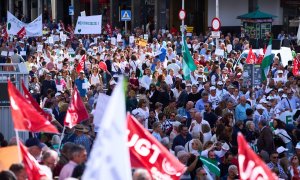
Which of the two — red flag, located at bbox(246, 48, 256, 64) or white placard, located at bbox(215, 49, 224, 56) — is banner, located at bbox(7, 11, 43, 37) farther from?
red flag, located at bbox(246, 48, 256, 64)

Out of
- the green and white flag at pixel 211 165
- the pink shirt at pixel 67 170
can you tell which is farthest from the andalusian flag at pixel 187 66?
the pink shirt at pixel 67 170

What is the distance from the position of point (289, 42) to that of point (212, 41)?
5.20 metres

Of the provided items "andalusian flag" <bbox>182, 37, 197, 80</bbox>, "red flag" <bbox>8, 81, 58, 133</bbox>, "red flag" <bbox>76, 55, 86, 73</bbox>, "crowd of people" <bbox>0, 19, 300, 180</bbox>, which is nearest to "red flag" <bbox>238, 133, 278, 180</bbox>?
"crowd of people" <bbox>0, 19, 300, 180</bbox>

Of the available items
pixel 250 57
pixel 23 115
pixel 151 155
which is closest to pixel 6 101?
pixel 23 115

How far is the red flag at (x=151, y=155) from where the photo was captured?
9.73 meters

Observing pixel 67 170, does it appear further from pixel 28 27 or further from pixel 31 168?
pixel 28 27

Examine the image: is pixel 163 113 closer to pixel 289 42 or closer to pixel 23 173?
pixel 23 173

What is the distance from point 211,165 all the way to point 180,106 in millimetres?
6582

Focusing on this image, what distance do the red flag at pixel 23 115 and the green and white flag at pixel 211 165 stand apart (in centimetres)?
358

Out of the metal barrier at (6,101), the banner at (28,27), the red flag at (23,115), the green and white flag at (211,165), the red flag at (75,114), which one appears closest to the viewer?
the red flag at (23,115)

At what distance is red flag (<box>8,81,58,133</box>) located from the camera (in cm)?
1054

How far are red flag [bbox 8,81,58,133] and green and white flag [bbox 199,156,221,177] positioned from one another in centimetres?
358

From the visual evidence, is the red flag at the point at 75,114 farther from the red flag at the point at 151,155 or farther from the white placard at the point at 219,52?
the white placard at the point at 219,52

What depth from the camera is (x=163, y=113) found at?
1806 centimetres
